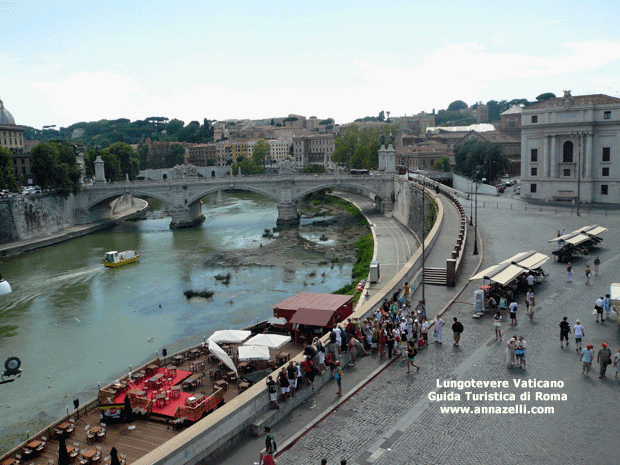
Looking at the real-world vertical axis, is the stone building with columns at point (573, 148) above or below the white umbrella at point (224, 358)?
above

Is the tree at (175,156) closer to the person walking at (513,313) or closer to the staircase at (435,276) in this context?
the staircase at (435,276)

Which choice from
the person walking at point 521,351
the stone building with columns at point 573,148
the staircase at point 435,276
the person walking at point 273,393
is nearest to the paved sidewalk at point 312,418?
the person walking at point 273,393

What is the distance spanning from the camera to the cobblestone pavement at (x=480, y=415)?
10.8 m

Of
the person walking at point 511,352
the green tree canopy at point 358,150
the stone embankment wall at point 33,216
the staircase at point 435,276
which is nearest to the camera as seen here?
the person walking at point 511,352

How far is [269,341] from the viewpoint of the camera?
16.6 metres

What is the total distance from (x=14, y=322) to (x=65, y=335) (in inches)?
159

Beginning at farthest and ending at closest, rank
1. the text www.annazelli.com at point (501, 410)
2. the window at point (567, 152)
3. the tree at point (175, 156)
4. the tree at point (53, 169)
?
the tree at point (175, 156)
the tree at point (53, 169)
the window at point (567, 152)
the text www.annazelli.com at point (501, 410)

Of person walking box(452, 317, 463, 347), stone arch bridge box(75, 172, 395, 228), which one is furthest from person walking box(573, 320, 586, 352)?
stone arch bridge box(75, 172, 395, 228)

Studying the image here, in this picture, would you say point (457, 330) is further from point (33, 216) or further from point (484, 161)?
point (484, 161)

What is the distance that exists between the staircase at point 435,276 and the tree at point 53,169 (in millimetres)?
44636

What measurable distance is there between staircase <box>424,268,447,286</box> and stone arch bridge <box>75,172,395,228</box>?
3773cm

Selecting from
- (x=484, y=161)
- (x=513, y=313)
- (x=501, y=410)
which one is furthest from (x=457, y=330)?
(x=484, y=161)

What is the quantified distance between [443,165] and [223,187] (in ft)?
126

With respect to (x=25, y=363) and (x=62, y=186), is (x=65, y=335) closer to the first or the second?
(x=25, y=363)
